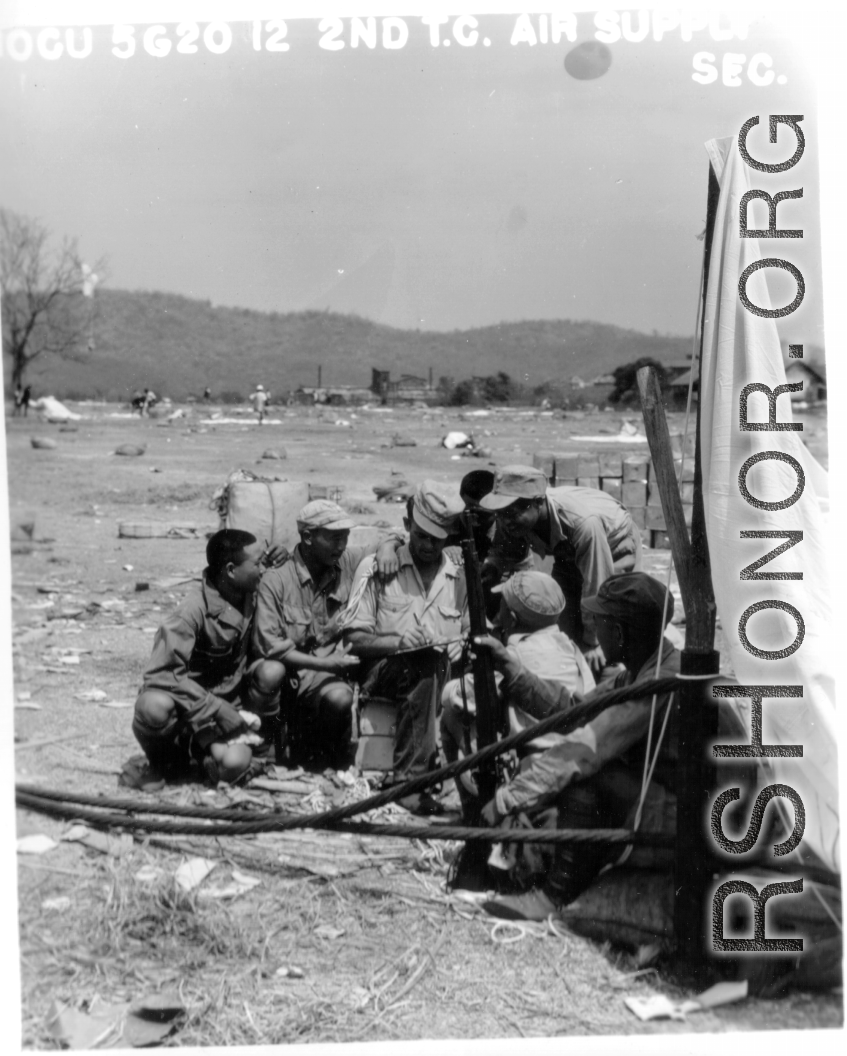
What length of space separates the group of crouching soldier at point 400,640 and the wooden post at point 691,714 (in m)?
0.58

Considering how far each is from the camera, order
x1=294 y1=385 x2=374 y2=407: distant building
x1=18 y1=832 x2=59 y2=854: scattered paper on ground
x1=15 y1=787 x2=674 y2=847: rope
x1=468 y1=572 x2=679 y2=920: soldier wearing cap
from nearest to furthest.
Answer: x1=15 y1=787 x2=674 y2=847: rope < x1=468 y1=572 x2=679 y2=920: soldier wearing cap < x1=18 y1=832 x2=59 y2=854: scattered paper on ground < x1=294 y1=385 x2=374 y2=407: distant building

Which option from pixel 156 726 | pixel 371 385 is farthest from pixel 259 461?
pixel 156 726

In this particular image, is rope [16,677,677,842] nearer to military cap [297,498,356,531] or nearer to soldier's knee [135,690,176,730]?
soldier's knee [135,690,176,730]

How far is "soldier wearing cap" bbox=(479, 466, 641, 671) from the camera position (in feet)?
17.1

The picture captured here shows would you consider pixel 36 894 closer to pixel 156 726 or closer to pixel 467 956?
pixel 156 726

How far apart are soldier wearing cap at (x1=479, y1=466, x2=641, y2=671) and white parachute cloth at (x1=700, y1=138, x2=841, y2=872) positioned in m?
1.82

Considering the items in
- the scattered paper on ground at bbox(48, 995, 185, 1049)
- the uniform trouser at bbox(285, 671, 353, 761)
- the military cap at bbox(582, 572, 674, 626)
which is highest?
the military cap at bbox(582, 572, 674, 626)

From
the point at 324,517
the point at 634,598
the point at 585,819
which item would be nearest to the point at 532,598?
the point at 634,598

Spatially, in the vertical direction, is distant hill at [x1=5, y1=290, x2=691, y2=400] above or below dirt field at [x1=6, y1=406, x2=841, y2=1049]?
above

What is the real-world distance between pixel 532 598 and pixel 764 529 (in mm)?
1034

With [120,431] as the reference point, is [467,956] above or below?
below

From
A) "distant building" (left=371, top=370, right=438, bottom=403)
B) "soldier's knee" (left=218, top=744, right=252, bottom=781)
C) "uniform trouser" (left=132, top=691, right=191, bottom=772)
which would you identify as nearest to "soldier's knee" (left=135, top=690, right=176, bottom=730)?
"uniform trouser" (left=132, top=691, right=191, bottom=772)

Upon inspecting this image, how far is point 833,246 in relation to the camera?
3.52m

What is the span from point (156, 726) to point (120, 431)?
9.15 meters
